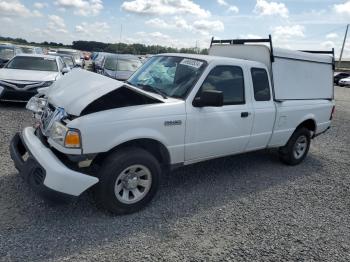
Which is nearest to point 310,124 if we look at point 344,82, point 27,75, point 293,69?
point 293,69

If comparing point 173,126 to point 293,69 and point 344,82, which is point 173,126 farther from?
point 344,82

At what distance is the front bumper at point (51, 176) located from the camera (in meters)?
3.26

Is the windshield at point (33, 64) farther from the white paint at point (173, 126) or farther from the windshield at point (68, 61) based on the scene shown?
the windshield at point (68, 61)

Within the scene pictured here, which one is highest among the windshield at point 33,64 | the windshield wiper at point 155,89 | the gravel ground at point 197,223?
the windshield at point 33,64

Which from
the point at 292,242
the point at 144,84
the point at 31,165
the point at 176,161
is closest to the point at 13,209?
the point at 31,165

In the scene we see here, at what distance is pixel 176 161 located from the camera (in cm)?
425

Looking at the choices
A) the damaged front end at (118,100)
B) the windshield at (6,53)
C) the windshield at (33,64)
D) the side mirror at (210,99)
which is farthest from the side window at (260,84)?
the windshield at (6,53)

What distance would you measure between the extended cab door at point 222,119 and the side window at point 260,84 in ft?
0.65

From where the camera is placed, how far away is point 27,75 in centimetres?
938

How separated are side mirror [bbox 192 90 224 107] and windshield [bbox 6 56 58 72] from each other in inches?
298

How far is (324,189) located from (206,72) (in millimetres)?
2750

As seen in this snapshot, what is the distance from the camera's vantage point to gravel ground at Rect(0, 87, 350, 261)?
324cm

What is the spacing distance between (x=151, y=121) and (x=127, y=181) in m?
0.72

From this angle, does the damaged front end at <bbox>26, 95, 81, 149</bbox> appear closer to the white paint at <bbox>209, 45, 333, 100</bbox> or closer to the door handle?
the door handle
